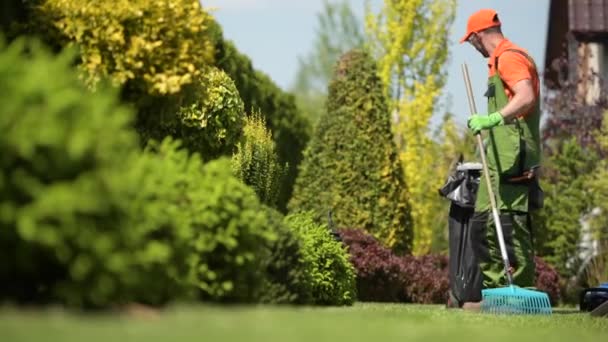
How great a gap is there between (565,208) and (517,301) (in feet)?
33.5

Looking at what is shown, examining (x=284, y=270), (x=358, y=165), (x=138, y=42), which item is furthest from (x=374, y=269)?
(x=138, y=42)

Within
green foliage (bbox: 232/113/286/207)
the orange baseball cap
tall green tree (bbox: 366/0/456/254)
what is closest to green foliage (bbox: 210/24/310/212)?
tall green tree (bbox: 366/0/456/254)

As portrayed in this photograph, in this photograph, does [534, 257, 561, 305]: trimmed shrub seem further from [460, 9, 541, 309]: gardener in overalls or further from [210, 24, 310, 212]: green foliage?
[460, 9, 541, 309]: gardener in overalls

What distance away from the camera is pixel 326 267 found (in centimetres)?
989

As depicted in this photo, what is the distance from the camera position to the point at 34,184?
470cm

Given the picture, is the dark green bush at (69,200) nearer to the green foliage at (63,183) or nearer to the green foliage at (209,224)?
the green foliage at (63,183)

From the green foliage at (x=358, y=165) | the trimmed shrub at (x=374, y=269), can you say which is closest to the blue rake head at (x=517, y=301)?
the trimmed shrub at (x=374, y=269)

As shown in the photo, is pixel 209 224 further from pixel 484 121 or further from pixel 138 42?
pixel 484 121

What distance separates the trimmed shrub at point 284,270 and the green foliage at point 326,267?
5.74 ft

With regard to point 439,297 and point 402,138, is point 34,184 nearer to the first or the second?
point 439,297

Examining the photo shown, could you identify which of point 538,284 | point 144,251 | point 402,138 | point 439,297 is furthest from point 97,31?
point 402,138

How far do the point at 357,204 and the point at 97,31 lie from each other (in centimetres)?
947

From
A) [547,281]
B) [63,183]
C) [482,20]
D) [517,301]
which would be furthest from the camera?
[547,281]

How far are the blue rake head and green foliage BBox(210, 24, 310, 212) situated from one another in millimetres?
8775
